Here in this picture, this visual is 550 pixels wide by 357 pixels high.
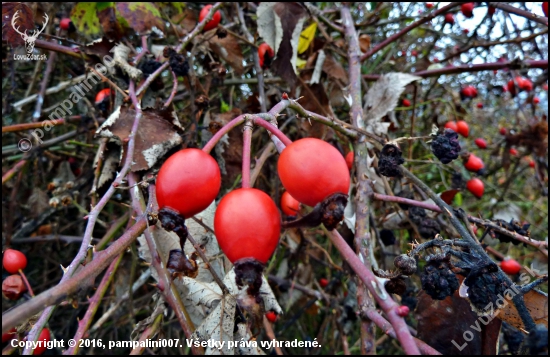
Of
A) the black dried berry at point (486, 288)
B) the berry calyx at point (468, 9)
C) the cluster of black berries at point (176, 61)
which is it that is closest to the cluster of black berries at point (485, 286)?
→ the black dried berry at point (486, 288)

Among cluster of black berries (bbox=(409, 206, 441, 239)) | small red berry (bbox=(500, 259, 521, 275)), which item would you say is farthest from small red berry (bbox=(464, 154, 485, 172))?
cluster of black berries (bbox=(409, 206, 441, 239))

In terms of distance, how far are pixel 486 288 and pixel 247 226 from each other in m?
0.41

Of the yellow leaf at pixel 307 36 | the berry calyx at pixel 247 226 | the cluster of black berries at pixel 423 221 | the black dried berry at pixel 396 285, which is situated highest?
the yellow leaf at pixel 307 36

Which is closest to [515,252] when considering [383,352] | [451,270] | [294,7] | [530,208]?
[530,208]

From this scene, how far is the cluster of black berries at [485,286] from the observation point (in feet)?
2.09

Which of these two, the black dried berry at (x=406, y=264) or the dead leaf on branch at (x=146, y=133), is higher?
the dead leaf on branch at (x=146, y=133)

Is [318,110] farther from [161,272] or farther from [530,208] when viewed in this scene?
[530,208]

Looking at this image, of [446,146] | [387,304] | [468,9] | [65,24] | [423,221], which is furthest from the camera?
[468,9]

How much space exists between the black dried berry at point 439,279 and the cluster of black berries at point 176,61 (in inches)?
38.2

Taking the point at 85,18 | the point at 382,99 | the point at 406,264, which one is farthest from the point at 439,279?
the point at 85,18

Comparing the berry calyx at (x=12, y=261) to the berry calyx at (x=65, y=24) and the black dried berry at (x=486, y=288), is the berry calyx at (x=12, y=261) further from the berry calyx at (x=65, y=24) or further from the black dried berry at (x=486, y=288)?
the black dried berry at (x=486, y=288)

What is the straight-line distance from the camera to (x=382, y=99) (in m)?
1.38

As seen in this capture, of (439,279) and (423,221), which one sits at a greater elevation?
(439,279)

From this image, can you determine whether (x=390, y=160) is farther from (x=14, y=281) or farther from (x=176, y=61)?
(x=14, y=281)
